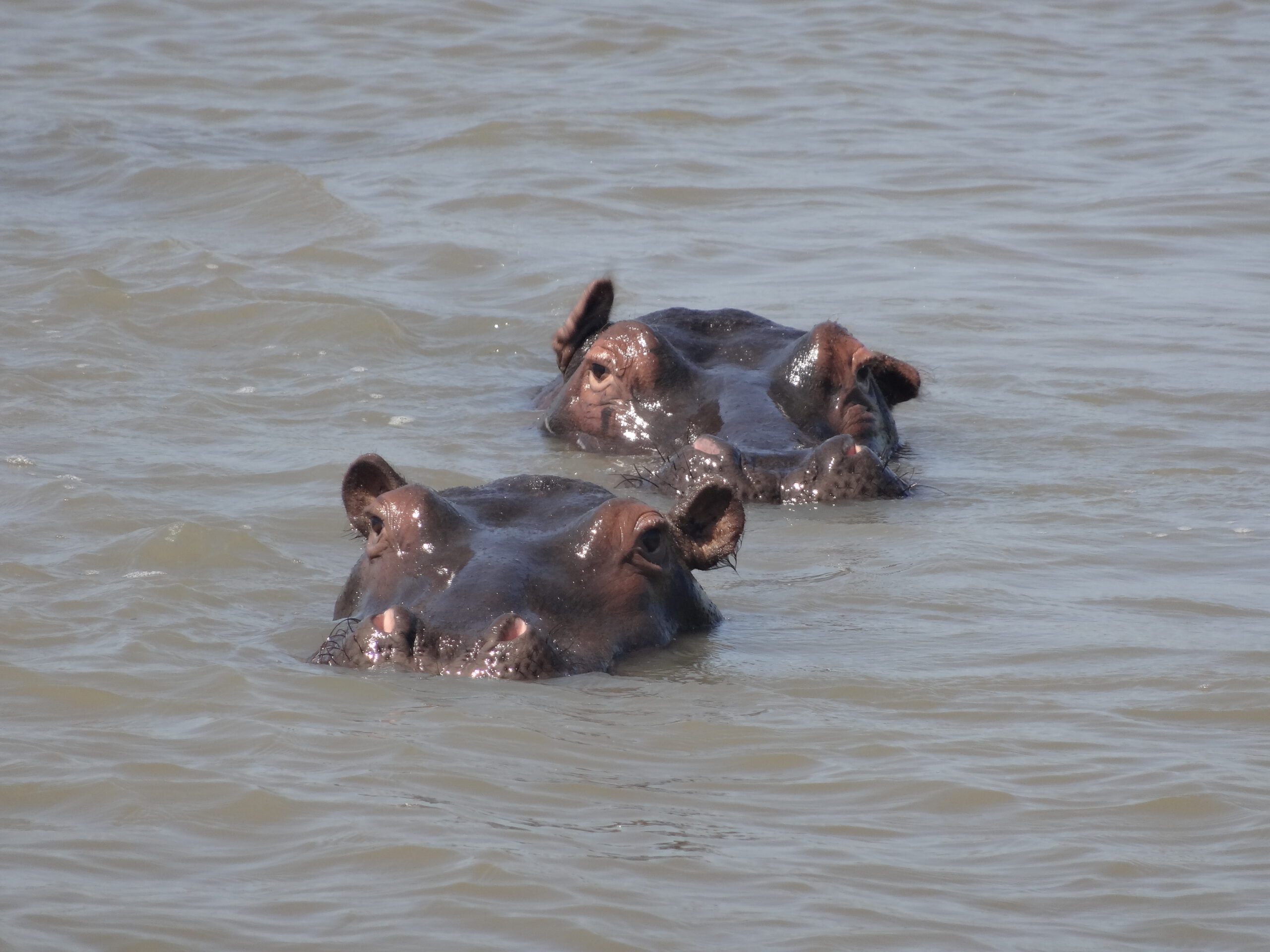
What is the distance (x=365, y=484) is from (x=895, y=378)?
→ 4509mm

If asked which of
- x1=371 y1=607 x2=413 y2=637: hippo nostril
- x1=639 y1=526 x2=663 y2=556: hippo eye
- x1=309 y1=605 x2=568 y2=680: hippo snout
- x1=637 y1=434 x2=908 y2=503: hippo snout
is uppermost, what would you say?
x1=639 y1=526 x2=663 y2=556: hippo eye

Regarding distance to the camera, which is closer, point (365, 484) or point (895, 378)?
point (365, 484)

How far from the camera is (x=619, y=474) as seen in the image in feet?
32.9

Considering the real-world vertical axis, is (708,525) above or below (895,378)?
above

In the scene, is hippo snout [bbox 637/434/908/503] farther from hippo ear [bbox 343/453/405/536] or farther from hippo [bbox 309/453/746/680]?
hippo ear [bbox 343/453/405/536]

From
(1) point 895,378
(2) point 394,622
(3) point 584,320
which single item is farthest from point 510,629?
(3) point 584,320

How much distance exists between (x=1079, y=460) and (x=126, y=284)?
647 centimetres

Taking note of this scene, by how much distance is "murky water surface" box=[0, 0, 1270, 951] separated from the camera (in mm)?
4832

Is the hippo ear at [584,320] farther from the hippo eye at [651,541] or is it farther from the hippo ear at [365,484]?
the hippo eye at [651,541]

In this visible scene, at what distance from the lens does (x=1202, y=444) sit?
10.6 meters

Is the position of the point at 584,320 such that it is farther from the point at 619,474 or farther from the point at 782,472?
the point at 782,472

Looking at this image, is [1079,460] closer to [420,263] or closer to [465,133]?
[420,263]

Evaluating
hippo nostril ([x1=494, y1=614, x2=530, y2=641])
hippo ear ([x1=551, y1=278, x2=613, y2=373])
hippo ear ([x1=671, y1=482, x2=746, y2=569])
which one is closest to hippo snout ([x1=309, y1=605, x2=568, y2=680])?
hippo nostril ([x1=494, y1=614, x2=530, y2=641])

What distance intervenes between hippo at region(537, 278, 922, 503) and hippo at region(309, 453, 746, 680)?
1.90 m
